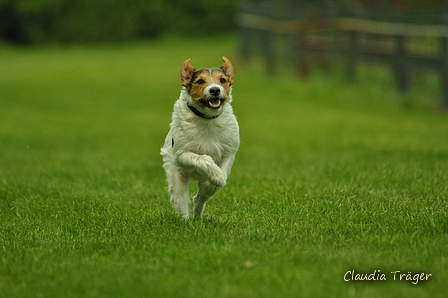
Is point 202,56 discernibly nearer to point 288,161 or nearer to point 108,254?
point 288,161

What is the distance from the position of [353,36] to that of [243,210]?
14990mm

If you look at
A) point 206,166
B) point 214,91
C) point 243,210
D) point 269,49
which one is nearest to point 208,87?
point 214,91

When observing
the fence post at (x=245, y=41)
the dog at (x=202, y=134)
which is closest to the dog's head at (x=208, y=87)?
the dog at (x=202, y=134)

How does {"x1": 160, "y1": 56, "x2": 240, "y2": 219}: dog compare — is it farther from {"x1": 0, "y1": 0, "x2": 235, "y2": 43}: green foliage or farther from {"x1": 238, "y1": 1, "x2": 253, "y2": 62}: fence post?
{"x1": 0, "y1": 0, "x2": 235, "y2": 43}: green foliage

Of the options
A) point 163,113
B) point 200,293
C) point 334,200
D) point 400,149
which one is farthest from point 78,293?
point 163,113

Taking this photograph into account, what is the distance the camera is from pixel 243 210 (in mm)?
7234

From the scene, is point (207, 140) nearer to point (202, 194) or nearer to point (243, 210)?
point (202, 194)

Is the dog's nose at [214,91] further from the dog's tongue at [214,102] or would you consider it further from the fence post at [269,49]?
the fence post at [269,49]

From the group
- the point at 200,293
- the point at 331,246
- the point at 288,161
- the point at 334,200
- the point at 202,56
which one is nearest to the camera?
the point at 200,293

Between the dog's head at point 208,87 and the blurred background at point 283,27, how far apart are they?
1140 cm

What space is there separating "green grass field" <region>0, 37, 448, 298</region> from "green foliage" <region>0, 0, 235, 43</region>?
73.7 ft

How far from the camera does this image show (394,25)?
1972cm

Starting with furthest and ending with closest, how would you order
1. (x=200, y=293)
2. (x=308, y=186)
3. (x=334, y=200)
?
1. (x=308, y=186)
2. (x=334, y=200)
3. (x=200, y=293)

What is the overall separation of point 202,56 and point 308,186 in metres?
25.9
